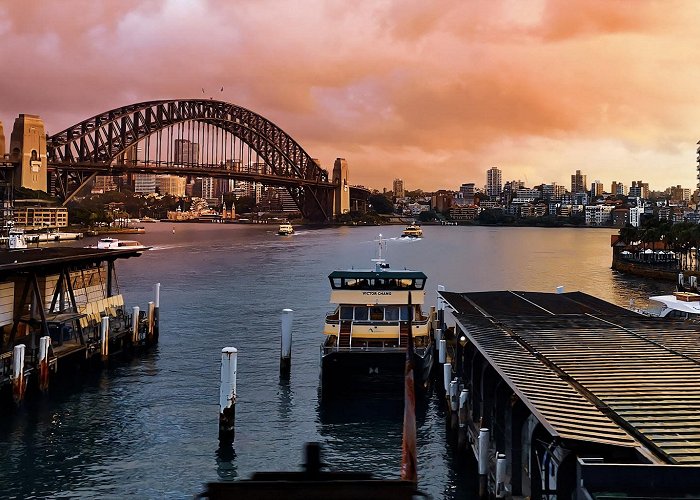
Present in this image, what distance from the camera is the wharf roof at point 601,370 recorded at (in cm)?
899

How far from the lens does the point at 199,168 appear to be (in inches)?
4847

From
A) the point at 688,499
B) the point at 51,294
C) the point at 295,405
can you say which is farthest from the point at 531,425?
the point at 51,294

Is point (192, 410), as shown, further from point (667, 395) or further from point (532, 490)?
point (667, 395)

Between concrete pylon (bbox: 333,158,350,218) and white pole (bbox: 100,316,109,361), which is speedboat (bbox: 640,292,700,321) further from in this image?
concrete pylon (bbox: 333,158,350,218)

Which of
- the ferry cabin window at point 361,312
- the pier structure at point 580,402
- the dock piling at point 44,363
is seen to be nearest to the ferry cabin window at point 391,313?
the ferry cabin window at point 361,312

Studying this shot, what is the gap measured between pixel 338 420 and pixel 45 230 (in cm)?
8910

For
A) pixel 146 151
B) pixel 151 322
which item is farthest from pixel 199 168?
pixel 151 322

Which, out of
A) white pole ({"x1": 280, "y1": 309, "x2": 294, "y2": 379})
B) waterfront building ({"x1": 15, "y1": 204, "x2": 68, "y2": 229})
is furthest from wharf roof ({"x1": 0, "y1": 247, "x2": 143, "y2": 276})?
waterfront building ({"x1": 15, "y1": 204, "x2": 68, "y2": 229})

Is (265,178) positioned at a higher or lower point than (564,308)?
higher

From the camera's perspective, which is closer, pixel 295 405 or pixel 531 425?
pixel 531 425

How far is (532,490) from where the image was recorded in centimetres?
1135

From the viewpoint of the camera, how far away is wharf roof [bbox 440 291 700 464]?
899cm

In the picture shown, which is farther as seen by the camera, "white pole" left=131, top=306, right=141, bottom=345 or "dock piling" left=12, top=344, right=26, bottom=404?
"white pole" left=131, top=306, right=141, bottom=345

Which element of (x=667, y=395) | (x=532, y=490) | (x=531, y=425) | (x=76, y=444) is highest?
(x=667, y=395)
